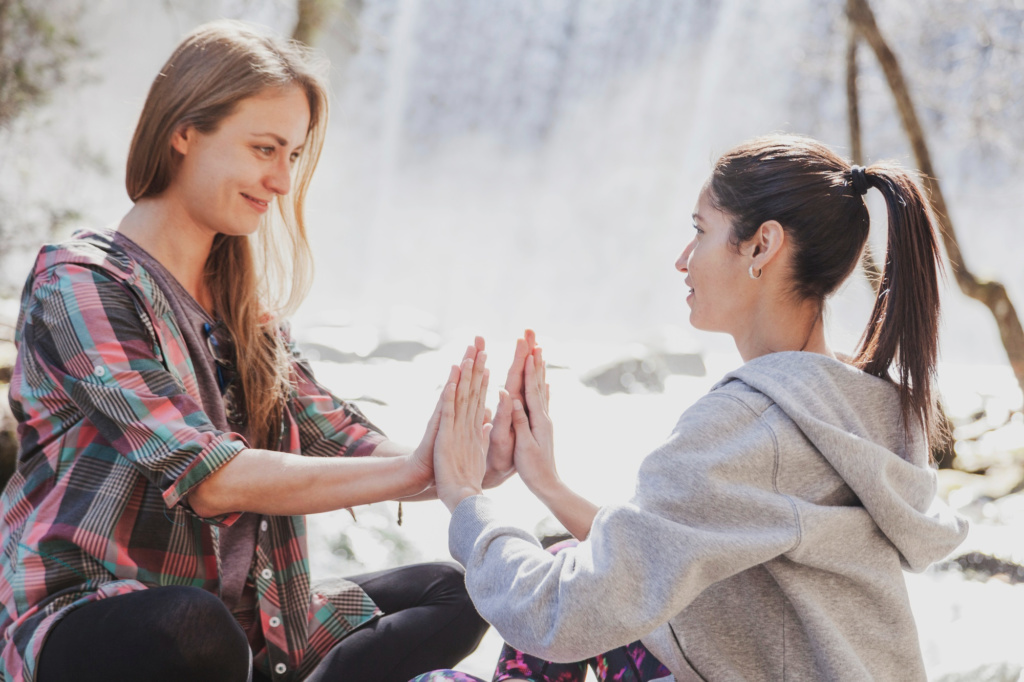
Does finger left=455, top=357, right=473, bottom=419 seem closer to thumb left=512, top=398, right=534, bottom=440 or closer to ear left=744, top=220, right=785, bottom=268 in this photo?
thumb left=512, top=398, right=534, bottom=440

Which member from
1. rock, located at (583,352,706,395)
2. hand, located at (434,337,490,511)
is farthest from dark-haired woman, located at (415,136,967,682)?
rock, located at (583,352,706,395)

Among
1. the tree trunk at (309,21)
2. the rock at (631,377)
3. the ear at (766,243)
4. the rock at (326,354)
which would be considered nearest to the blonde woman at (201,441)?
the ear at (766,243)

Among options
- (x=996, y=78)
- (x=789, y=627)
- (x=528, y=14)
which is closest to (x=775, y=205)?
(x=789, y=627)

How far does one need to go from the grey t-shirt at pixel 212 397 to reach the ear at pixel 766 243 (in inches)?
32.4

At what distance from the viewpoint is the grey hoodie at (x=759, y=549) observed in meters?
0.87

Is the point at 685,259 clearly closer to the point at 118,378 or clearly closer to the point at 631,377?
the point at 118,378

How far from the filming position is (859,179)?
3.57 ft

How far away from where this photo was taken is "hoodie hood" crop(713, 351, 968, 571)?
3.00 ft

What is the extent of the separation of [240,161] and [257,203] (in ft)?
0.29

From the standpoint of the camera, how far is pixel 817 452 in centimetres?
93

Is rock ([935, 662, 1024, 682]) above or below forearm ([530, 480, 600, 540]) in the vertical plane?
below

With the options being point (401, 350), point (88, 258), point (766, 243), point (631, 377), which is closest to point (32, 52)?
point (401, 350)

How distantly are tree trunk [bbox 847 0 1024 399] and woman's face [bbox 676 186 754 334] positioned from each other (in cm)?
253

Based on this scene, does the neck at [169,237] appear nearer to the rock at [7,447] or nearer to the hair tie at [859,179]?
the hair tie at [859,179]
